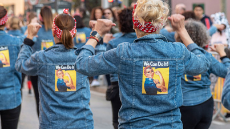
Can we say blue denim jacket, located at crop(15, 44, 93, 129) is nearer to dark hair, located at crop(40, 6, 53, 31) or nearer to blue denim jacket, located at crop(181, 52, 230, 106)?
blue denim jacket, located at crop(181, 52, 230, 106)

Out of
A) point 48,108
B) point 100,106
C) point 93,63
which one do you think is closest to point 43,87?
point 48,108

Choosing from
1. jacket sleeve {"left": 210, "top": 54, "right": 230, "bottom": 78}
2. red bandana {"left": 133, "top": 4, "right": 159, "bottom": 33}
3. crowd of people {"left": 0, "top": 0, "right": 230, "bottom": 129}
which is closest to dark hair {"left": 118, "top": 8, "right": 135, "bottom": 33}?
crowd of people {"left": 0, "top": 0, "right": 230, "bottom": 129}

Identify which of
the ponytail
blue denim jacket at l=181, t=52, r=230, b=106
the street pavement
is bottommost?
the street pavement

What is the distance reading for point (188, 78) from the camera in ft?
13.9

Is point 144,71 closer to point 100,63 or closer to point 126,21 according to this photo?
point 100,63

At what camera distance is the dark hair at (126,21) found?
5.14 m

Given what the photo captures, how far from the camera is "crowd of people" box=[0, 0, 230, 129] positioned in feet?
8.64

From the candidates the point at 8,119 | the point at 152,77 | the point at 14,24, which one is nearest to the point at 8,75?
the point at 8,119

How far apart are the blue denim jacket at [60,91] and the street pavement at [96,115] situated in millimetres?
3519

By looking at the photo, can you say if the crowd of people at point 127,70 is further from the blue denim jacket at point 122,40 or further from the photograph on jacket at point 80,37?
the photograph on jacket at point 80,37

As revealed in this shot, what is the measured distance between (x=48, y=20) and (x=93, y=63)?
156 inches

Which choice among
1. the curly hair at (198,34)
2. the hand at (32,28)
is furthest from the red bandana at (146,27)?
the curly hair at (198,34)

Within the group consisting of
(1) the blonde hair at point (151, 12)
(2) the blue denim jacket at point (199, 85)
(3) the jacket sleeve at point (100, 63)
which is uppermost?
(1) the blonde hair at point (151, 12)

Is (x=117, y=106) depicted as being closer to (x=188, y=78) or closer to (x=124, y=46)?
(x=188, y=78)
